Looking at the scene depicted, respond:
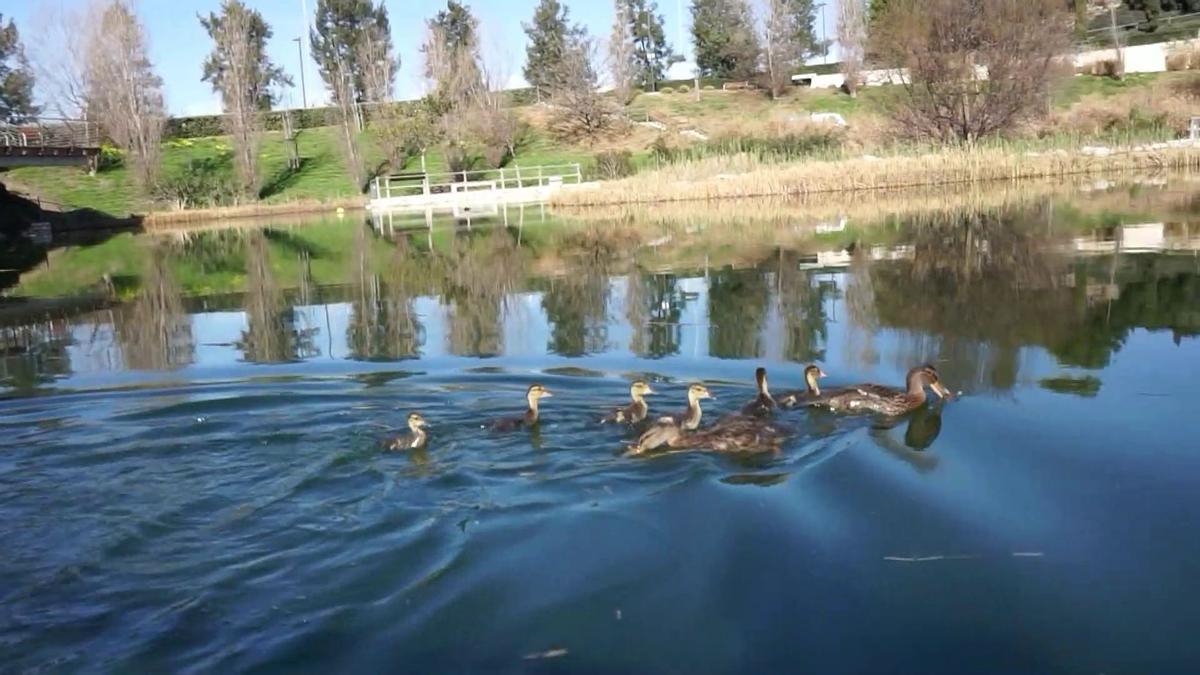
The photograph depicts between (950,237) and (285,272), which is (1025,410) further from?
(285,272)

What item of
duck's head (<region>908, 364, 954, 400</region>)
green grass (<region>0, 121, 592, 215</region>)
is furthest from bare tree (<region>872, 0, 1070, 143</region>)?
duck's head (<region>908, 364, 954, 400</region>)

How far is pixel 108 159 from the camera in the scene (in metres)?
59.7

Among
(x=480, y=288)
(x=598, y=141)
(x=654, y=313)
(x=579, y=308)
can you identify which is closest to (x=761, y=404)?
(x=654, y=313)

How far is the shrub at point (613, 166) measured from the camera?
148 feet

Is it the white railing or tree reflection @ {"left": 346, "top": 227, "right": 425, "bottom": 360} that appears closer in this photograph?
tree reflection @ {"left": 346, "top": 227, "right": 425, "bottom": 360}

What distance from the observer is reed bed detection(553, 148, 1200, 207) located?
111 ft

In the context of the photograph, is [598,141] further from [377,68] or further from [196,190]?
[196,190]

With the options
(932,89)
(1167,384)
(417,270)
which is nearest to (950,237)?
(417,270)

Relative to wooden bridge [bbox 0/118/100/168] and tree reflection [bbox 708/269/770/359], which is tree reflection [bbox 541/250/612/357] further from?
wooden bridge [bbox 0/118/100/168]

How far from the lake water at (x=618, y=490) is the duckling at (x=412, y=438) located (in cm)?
14

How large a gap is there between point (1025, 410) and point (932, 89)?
34.4 meters

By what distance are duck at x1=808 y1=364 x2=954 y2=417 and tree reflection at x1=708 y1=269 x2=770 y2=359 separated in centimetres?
240

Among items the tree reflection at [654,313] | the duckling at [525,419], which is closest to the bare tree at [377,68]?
the tree reflection at [654,313]

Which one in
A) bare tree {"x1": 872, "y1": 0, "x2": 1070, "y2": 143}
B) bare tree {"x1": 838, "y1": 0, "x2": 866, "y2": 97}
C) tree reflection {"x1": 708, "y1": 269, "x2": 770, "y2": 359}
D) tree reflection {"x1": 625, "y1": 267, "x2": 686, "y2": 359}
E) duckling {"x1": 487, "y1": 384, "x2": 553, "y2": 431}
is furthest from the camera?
bare tree {"x1": 838, "y1": 0, "x2": 866, "y2": 97}
